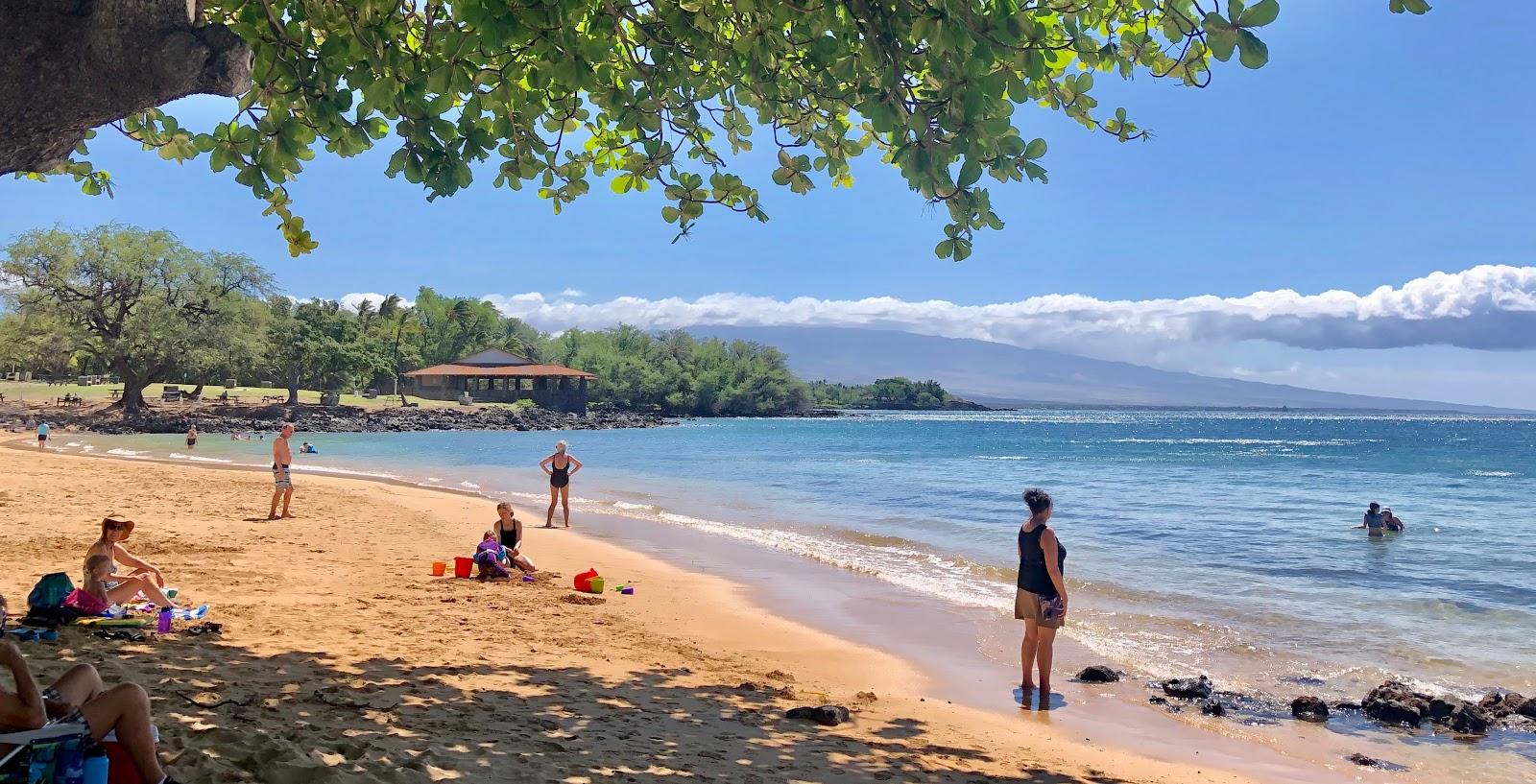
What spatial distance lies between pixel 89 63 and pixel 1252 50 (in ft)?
13.3

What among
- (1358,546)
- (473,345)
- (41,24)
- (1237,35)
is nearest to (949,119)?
(1237,35)

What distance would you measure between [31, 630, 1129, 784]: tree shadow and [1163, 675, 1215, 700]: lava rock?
264 centimetres

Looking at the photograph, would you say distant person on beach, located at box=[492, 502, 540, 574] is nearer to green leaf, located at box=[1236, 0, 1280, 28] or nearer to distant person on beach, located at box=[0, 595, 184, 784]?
distant person on beach, located at box=[0, 595, 184, 784]

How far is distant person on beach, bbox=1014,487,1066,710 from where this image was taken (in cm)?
692

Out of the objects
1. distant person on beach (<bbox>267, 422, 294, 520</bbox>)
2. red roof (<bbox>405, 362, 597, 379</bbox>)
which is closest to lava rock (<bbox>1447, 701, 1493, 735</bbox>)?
distant person on beach (<bbox>267, 422, 294, 520</bbox>)

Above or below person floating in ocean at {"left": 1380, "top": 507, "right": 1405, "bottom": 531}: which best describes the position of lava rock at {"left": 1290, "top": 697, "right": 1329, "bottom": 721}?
below

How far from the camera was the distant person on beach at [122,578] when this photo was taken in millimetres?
6840

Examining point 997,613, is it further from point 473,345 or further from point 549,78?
point 473,345

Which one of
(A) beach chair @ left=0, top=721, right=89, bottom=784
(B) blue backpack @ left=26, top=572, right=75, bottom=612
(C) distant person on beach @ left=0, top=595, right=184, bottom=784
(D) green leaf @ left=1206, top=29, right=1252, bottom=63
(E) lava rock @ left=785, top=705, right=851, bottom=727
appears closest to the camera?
(D) green leaf @ left=1206, top=29, right=1252, bottom=63

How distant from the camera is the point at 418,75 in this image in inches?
154

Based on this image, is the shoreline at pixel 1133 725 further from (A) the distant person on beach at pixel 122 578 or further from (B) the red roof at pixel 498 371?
(B) the red roof at pixel 498 371

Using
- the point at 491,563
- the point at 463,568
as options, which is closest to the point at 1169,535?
the point at 491,563

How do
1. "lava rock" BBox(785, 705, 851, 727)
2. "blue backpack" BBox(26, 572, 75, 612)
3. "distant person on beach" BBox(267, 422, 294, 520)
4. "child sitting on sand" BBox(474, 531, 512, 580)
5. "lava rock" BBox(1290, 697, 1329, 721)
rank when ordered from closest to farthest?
"lava rock" BBox(785, 705, 851, 727) < "blue backpack" BBox(26, 572, 75, 612) < "lava rock" BBox(1290, 697, 1329, 721) < "child sitting on sand" BBox(474, 531, 512, 580) < "distant person on beach" BBox(267, 422, 294, 520)

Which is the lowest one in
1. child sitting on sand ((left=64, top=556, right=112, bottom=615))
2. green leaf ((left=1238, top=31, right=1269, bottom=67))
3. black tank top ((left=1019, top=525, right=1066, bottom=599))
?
child sitting on sand ((left=64, top=556, right=112, bottom=615))
